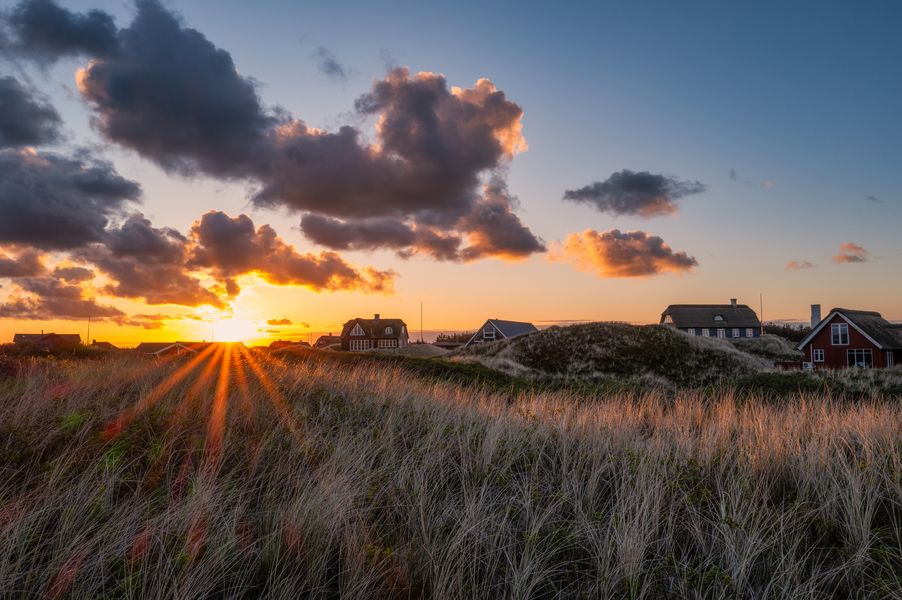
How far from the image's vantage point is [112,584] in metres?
3.77

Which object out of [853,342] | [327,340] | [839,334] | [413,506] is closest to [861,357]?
[853,342]

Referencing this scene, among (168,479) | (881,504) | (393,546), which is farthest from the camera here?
(881,504)

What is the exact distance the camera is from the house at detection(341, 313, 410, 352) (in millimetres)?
93188

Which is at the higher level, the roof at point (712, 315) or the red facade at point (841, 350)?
the roof at point (712, 315)

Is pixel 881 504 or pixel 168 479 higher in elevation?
pixel 168 479

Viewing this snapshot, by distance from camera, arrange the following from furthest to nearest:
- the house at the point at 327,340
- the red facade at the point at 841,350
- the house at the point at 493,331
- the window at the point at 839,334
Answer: the house at the point at 327,340
the house at the point at 493,331
the window at the point at 839,334
the red facade at the point at 841,350

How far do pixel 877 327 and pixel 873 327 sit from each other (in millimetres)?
593

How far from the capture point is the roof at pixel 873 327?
41188 millimetres

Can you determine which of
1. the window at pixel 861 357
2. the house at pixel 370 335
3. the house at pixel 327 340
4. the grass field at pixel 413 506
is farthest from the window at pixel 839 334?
the house at pixel 327 340

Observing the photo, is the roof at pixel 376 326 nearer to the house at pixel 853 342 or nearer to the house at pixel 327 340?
the house at pixel 327 340

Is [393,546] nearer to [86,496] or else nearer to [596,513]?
[596,513]

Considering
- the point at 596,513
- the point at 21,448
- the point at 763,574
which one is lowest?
the point at 763,574

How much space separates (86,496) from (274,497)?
1.52 m

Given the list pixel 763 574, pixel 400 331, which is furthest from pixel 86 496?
pixel 400 331
